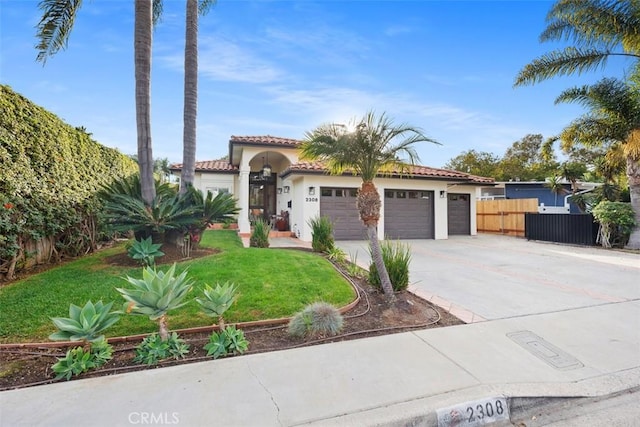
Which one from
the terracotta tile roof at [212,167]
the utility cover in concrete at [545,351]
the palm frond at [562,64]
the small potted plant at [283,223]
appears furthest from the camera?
the terracotta tile roof at [212,167]

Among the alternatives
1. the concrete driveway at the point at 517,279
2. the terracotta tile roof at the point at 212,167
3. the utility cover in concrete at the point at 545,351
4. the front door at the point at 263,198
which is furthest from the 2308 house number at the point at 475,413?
the terracotta tile roof at the point at 212,167

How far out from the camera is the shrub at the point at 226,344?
365 cm

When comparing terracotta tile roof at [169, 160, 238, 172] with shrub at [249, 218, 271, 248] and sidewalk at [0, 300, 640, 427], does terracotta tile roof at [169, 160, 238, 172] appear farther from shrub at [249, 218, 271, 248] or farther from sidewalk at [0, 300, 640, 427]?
sidewalk at [0, 300, 640, 427]

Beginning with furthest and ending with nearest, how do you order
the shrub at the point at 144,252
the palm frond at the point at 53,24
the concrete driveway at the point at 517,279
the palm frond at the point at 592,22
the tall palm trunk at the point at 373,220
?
the palm frond at the point at 592,22
the palm frond at the point at 53,24
the shrub at the point at 144,252
the concrete driveway at the point at 517,279
the tall palm trunk at the point at 373,220

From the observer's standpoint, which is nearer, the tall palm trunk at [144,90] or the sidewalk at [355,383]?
the sidewalk at [355,383]

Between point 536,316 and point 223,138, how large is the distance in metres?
15.3

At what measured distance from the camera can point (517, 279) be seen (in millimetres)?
7441

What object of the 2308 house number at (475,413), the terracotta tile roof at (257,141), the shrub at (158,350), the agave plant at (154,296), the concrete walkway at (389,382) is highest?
the terracotta tile roof at (257,141)

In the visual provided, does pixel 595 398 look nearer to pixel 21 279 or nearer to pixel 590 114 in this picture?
pixel 21 279

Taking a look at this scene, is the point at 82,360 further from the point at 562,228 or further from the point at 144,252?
the point at 562,228

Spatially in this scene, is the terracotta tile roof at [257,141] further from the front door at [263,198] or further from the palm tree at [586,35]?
the palm tree at [586,35]

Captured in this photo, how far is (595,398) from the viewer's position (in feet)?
9.98

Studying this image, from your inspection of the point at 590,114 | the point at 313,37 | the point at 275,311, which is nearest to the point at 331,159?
the point at 275,311

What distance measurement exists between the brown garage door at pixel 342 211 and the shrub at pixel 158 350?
1066cm
